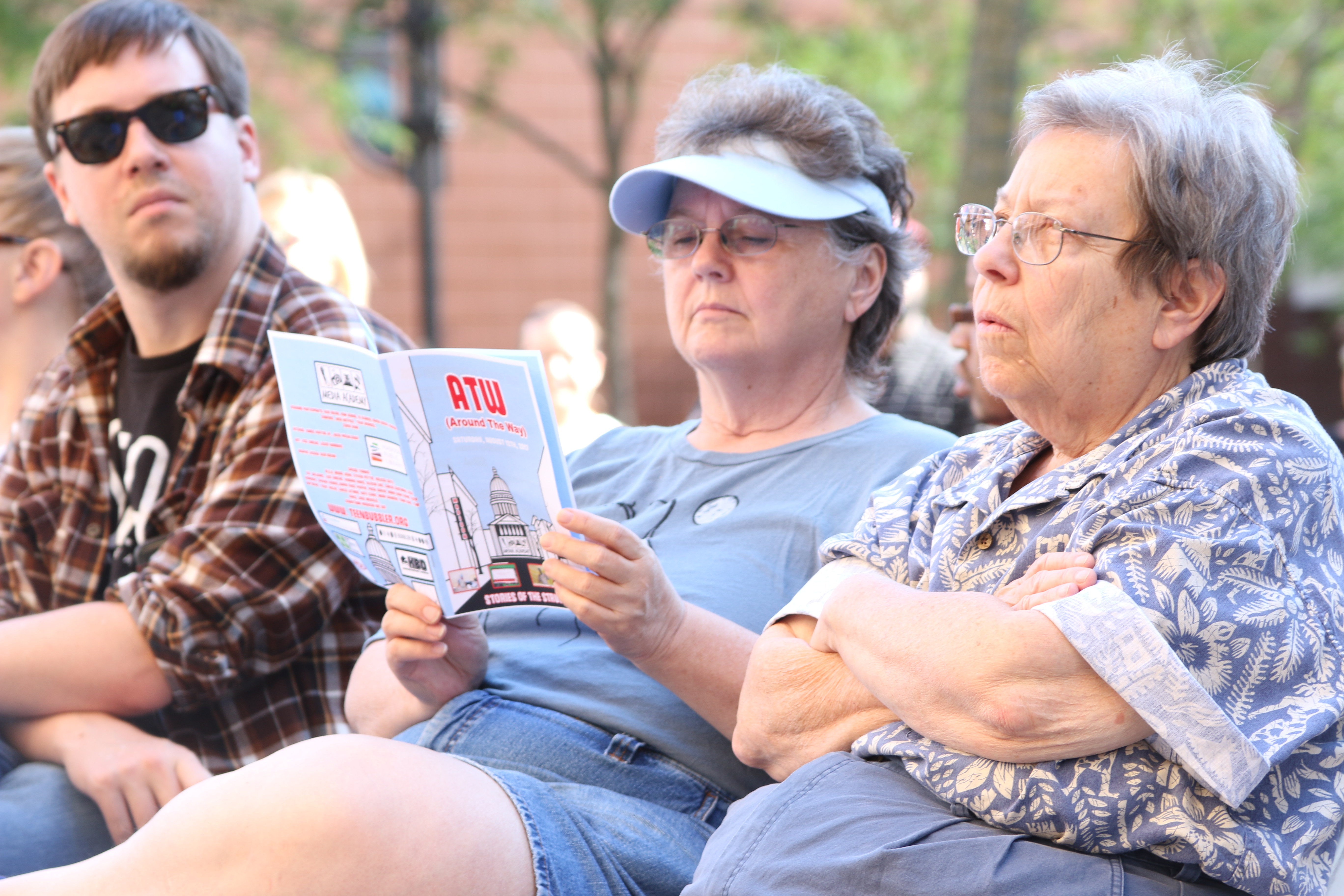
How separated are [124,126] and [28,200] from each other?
0.74 metres

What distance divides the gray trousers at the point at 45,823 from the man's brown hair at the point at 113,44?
4.68 ft

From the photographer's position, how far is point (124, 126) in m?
2.82

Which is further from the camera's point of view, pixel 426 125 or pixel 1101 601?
pixel 426 125

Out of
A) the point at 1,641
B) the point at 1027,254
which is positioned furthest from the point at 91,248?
the point at 1027,254

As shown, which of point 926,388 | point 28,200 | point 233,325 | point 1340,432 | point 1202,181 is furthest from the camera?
point 1340,432

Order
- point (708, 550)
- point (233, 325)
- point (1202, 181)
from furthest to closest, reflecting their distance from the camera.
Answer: point (233, 325), point (708, 550), point (1202, 181)

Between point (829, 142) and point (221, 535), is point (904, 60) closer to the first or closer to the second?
point (829, 142)

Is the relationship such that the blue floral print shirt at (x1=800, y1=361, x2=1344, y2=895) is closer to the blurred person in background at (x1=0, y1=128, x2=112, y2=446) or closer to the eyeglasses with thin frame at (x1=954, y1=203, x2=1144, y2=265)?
the eyeglasses with thin frame at (x1=954, y1=203, x2=1144, y2=265)

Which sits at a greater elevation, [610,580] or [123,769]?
[610,580]

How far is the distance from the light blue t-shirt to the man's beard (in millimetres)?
1071

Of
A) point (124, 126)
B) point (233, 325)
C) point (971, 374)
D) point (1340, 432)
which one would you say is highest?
point (124, 126)

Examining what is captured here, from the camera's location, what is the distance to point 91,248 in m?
3.50

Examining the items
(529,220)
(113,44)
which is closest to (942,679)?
(113,44)

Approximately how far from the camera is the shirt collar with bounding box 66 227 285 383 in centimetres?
273
